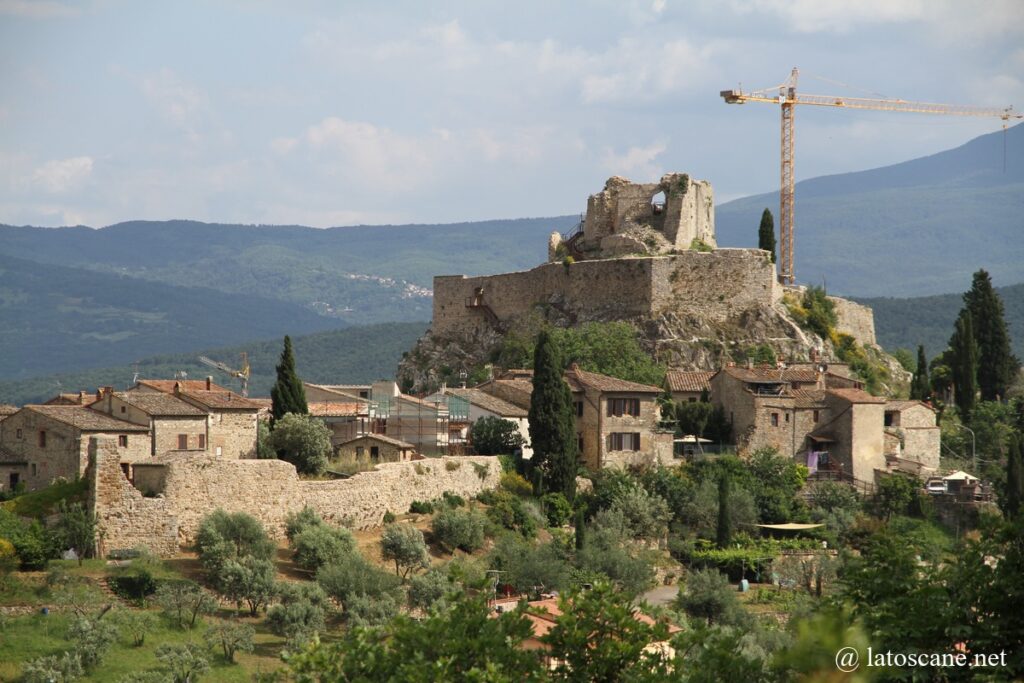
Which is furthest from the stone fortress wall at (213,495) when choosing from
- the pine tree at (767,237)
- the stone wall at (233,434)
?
the pine tree at (767,237)

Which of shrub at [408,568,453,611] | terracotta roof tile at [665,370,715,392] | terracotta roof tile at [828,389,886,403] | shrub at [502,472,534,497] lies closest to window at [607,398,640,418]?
shrub at [502,472,534,497]

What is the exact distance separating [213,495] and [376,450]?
10.9 m

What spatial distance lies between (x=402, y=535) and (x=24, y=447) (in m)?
11.7

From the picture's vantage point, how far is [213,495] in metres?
48.0

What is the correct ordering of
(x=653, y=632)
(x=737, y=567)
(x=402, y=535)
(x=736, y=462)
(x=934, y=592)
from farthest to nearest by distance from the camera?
(x=736, y=462) → (x=737, y=567) → (x=402, y=535) → (x=653, y=632) → (x=934, y=592)

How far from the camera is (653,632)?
93.7ft

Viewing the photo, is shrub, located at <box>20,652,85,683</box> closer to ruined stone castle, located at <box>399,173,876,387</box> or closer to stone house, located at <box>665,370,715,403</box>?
stone house, located at <box>665,370,715,403</box>

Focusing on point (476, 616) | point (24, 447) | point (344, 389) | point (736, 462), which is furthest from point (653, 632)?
point (344, 389)

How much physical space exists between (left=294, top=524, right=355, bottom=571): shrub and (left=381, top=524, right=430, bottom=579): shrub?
1.53 metres

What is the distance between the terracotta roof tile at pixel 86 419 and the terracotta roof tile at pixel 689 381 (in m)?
26.0

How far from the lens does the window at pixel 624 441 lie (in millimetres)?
63969

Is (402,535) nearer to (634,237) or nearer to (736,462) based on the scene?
(736,462)

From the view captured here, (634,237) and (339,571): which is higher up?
(634,237)

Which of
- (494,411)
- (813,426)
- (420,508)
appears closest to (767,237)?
(813,426)
